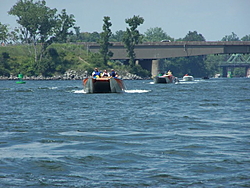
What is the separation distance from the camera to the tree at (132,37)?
137 meters

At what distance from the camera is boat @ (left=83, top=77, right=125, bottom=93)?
44.9m

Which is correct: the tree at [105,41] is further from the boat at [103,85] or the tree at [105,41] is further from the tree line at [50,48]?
the boat at [103,85]

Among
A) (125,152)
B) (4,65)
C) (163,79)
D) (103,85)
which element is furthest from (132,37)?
(125,152)

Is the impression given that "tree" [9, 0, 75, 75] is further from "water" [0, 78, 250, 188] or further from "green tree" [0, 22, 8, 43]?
"water" [0, 78, 250, 188]

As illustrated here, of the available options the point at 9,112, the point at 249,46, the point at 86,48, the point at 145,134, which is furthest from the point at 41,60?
the point at 145,134

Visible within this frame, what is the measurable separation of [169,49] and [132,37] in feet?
33.7

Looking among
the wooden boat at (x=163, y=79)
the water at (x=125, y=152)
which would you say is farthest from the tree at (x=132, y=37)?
the water at (x=125, y=152)

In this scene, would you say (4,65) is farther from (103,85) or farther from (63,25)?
(103,85)

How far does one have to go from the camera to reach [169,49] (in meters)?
138

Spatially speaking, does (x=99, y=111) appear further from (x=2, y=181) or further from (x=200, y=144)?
(x=2, y=181)

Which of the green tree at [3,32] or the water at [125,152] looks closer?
the water at [125,152]

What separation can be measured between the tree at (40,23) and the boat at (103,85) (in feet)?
297

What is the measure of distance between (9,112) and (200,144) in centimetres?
1468

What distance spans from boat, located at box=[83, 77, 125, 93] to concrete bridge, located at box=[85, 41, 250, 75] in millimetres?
87491
